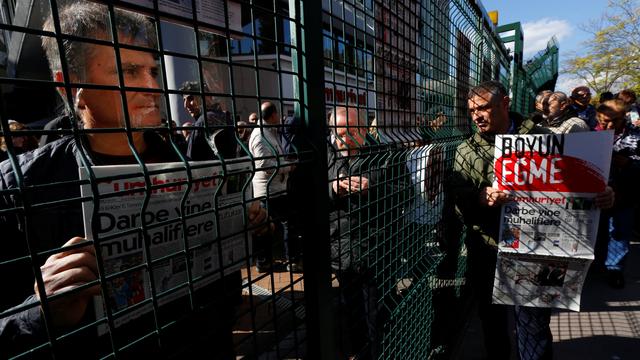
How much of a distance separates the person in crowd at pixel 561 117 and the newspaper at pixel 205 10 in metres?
3.54

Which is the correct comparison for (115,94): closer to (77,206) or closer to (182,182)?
(77,206)

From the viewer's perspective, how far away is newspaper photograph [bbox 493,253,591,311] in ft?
6.31

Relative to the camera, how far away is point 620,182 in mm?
3451

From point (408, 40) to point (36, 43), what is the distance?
163 cm

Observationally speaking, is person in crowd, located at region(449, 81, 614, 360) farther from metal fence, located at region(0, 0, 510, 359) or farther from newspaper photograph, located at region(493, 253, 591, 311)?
metal fence, located at region(0, 0, 510, 359)

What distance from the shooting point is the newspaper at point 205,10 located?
78cm

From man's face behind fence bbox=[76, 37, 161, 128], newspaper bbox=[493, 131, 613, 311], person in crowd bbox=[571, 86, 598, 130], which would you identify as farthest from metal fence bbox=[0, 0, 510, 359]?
person in crowd bbox=[571, 86, 598, 130]

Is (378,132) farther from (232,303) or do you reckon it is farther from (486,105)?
(486,105)

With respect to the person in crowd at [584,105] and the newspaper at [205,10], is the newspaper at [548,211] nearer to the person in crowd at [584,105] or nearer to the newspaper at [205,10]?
the newspaper at [205,10]

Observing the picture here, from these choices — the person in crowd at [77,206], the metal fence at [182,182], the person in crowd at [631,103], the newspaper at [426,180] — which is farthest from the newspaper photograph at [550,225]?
the person in crowd at [631,103]

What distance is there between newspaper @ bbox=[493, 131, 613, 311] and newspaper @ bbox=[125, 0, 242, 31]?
1612 millimetres

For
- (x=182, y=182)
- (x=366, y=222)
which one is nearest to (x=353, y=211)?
(x=366, y=222)

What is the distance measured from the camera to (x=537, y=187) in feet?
6.28

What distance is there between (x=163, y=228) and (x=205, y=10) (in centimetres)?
56
